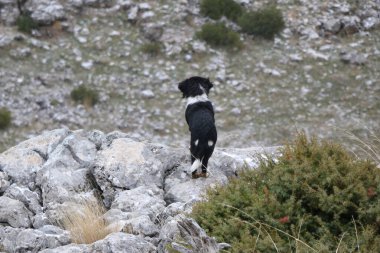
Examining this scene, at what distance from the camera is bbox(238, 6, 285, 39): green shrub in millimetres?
18641

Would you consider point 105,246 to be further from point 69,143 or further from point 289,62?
point 289,62

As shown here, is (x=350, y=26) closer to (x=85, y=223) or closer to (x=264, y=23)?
(x=264, y=23)

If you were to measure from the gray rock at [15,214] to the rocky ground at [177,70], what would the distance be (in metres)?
8.18

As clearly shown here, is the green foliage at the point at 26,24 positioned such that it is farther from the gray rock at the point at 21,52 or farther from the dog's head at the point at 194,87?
the dog's head at the point at 194,87

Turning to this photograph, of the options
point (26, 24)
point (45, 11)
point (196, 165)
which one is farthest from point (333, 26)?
point (196, 165)

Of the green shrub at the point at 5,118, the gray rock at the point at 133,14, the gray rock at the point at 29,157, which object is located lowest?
the green shrub at the point at 5,118

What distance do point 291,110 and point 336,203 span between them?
11236 millimetres

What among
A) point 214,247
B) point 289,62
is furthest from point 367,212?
point 289,62

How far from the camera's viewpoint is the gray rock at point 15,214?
659 centimetres

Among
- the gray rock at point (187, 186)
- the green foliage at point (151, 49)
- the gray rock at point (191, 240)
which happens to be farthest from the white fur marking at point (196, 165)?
the green foliage at point (151, 49)

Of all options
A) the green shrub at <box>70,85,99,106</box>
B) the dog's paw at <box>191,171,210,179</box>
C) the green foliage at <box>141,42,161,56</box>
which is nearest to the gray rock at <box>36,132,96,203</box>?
the dog's paw at <box>191,171,210,179</box>

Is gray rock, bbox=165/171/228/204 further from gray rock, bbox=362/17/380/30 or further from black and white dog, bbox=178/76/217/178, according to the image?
gray rock, bbox=362/17/380/30

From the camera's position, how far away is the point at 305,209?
538 cm

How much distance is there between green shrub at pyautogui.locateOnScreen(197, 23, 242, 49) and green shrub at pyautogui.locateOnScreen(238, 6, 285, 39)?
0.58m
